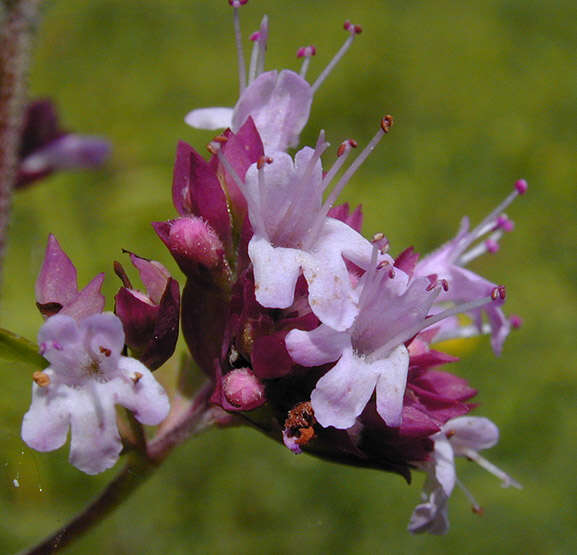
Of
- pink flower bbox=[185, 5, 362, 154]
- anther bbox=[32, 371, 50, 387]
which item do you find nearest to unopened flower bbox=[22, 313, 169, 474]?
anther bbox=[32, 371, 50, 387]

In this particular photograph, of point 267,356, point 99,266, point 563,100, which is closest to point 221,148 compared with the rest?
point 267,356

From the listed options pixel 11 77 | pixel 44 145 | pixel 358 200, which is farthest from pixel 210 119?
pixel 358 200

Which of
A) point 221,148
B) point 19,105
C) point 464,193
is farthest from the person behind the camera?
point 464,193

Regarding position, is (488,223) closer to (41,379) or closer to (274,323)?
(274,323)

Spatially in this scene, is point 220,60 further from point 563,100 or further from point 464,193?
point 563,100

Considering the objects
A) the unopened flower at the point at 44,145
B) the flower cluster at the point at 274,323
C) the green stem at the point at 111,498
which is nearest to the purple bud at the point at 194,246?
the flower cluster at the point at 274,323

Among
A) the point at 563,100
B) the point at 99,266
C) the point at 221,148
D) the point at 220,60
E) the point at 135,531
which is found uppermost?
the point at 221,148
